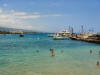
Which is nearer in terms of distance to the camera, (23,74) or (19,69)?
(23,74)

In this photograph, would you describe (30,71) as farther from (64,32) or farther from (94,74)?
(64,32)

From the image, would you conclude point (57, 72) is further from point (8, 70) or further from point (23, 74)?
point (8, 70)

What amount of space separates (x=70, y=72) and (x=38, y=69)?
3.44 m

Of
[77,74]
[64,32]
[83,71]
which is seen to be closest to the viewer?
[77,74]

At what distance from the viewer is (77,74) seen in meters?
14.8

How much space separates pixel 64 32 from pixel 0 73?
92.8 meters

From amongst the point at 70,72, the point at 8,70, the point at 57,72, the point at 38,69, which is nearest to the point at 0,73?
the point at 8,70

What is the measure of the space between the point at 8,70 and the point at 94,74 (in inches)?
333

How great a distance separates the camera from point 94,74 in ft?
48.6

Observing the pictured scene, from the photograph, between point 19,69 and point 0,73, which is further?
point 19,69

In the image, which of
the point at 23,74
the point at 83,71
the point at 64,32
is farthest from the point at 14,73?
the point at 64,32

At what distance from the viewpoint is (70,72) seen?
610 inches

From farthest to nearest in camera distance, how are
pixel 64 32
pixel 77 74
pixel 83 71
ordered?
1. pixel 64 32
2. pixel 83 71
3. pixel 77 74

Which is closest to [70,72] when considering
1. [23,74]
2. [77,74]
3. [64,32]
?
[77,74]
